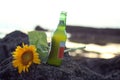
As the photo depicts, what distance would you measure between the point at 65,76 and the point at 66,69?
94 millimetres

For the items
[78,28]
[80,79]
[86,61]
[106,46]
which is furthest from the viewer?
[78,28]

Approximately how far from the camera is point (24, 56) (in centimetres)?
183

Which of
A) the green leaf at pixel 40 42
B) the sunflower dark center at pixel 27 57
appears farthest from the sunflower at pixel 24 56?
the green leaf at pixel 40 42

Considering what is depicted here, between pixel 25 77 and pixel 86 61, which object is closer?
pixel 25 77

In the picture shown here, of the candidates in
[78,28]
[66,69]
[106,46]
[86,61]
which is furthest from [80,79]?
[78,28]

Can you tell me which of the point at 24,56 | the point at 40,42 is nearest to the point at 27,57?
the point at 24,56

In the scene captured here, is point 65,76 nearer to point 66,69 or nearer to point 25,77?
point 66,69

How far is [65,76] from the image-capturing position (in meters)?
1.89

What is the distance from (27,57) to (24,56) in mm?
21

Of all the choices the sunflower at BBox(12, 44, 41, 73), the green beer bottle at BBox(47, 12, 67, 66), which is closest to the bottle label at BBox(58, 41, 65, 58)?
the green beer bottle at BBox(47, 12, 67, 66)

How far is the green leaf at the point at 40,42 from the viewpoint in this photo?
1950 mm

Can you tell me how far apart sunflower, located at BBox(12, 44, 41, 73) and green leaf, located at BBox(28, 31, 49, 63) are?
0.10 m

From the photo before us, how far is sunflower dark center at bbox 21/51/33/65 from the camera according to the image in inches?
71.9

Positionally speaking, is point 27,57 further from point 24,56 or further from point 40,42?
point 40,42
